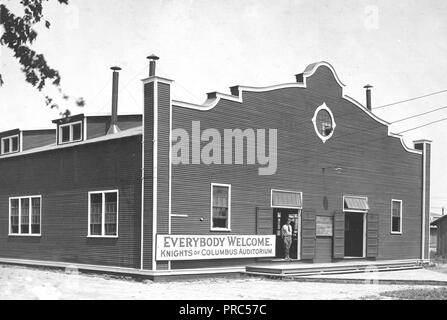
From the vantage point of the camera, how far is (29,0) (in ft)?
44.4

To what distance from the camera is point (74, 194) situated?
25.4 meters

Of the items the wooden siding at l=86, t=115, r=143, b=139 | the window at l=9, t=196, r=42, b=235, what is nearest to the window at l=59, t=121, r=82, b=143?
the wooden siding at l=86, t=115, r=143, b=139

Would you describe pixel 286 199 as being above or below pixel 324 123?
below

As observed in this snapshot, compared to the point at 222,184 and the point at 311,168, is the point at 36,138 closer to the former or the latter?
the point at 222,184

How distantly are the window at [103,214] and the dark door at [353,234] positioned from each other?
1156cm

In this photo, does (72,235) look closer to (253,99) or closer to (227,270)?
(227,270)

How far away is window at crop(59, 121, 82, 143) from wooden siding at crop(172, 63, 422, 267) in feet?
26.3

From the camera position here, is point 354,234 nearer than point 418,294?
No

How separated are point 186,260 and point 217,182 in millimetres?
3110

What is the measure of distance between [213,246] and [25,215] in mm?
9522

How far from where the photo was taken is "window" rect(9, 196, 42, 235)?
90.4ft

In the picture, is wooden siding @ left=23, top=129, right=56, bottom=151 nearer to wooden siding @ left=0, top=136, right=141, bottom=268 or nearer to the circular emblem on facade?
wooden siding @ left=0, top=136, right=141, bottom=268

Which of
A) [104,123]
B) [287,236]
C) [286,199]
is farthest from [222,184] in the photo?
[104,123]
